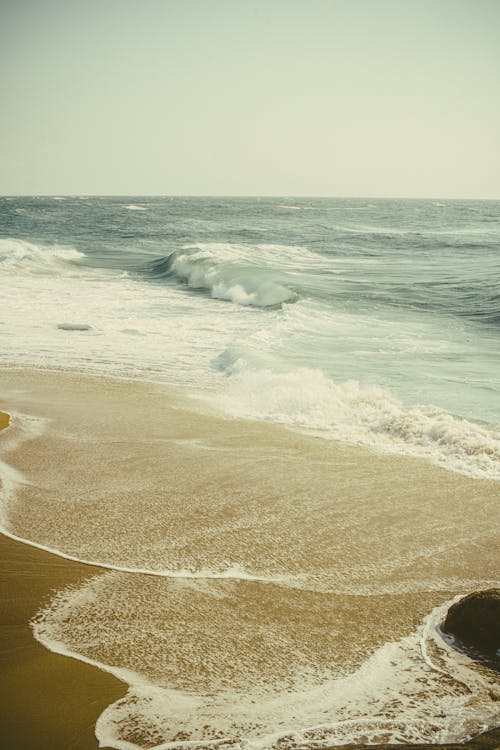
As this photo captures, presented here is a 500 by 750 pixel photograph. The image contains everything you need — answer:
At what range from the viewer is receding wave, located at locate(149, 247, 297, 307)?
17.7 meters

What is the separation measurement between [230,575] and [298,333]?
950 cm

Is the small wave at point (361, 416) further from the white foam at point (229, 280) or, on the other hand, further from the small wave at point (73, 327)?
the white foam at point (229, 280)

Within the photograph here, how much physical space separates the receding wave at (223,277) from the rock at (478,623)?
1368 centimetres

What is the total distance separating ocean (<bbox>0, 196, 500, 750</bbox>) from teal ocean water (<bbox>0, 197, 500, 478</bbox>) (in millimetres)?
65

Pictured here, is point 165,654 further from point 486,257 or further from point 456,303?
point 486,257

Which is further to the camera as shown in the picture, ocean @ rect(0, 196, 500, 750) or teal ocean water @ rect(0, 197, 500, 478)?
teal ocean water @ rect(0, 197, 500, 478)

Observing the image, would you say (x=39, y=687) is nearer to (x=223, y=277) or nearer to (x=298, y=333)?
(x=298, y=333)

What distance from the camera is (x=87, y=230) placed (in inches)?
1738

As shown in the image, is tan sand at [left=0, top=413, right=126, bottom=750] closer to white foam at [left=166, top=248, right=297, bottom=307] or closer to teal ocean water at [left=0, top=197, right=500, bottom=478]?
teal ocean water at [left=0, top=197, right=500, bottom=478]

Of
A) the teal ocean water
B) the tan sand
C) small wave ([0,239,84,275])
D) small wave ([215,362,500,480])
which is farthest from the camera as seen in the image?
small wave ([0,239,84,275])

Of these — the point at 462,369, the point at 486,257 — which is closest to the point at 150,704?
the point at 462,369

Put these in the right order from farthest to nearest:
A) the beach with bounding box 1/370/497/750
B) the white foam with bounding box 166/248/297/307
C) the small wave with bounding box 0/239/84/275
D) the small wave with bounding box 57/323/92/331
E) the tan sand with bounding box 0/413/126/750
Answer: the small wave with bounding box 0/239/84/275 → the white foam with bounding box 166/248/297/307 → the small wave with bounding box 57/323/92/331 → the beach with bounding box 1/370/497/750 → the tan sand with bounding box 0/413/126/750

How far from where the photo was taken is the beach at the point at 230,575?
2.86 meters

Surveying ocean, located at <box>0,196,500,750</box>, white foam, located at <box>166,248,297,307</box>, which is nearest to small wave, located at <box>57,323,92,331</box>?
ocean, located at <box>0,196,500,750</box>
